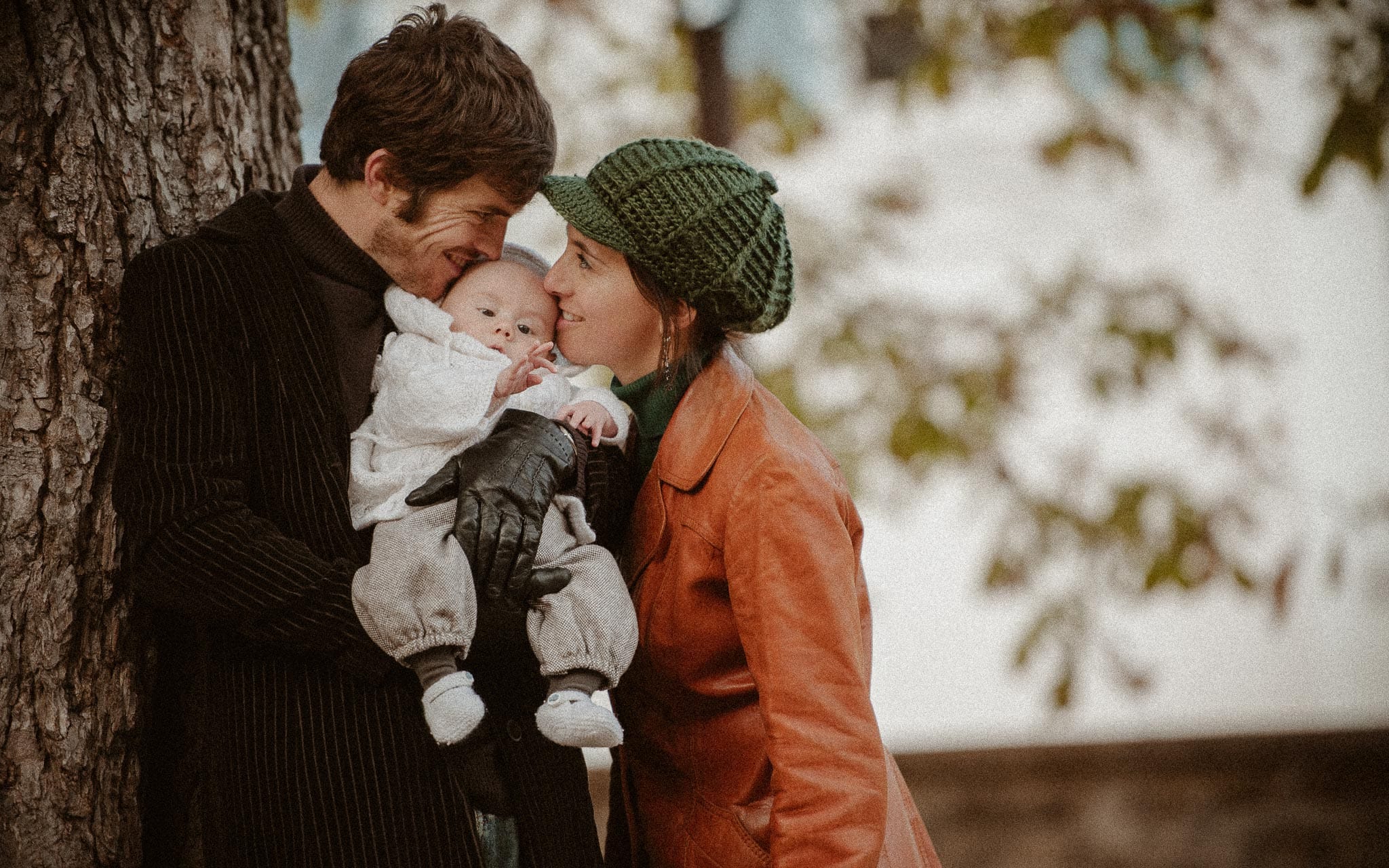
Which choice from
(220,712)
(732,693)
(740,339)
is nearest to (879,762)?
(732,693)

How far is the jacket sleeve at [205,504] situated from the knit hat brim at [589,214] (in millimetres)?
611

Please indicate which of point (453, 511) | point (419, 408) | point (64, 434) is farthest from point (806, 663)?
point (64, 434)

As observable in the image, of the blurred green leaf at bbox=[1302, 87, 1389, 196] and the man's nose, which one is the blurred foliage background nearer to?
the blurred green leaf at bbox=[1302, 87, 1389, 196]

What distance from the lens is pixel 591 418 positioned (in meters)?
1.84

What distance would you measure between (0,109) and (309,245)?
0.54 metres

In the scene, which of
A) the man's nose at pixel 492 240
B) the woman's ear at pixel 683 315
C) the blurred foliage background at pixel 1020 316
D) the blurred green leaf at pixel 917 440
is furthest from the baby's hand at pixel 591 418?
the blurred green leaf at pixel 917 440

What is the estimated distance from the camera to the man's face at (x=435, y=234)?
1816 mm

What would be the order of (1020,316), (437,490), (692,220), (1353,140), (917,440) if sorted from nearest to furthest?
(437,490) < (692,220) < (1353,140) < (917,440) < (1020,316)

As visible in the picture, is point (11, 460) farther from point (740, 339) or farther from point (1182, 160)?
→ point (1182, 160)

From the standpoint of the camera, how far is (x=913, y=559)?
4.38 m

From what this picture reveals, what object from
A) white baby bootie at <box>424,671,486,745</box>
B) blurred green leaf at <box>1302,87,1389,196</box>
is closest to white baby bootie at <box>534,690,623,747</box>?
white baby bootie at <box>424,671,486,745</box>

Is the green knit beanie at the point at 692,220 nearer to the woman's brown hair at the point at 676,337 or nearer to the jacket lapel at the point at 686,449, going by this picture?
the woman's brown hair at the point at 676,337

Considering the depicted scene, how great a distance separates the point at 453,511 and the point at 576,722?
37 centimetres

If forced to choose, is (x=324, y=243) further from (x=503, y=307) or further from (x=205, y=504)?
(x=205, y=504)
